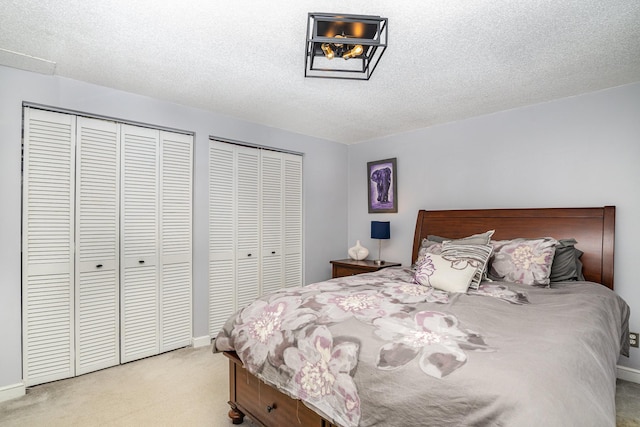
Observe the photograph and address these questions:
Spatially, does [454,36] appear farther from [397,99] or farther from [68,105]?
[68,105]

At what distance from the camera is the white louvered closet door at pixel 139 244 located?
2.86m

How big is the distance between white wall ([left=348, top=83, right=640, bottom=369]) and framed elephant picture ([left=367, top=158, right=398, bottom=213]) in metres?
0.08

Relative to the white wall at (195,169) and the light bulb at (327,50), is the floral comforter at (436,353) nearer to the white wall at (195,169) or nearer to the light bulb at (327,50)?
the light bulb at (327,50)

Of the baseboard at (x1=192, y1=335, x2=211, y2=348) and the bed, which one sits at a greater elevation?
the bed

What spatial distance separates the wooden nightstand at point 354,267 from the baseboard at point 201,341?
1.68 metres

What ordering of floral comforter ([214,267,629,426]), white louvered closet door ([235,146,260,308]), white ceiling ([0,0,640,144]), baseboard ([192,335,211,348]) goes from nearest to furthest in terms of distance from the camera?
floral comforter ([214,267,629,426]) → white ceiling ([0,0,640,144]) → baseboard ([192,335,211,348]) → white louvered closet door ([235,146,260,308])

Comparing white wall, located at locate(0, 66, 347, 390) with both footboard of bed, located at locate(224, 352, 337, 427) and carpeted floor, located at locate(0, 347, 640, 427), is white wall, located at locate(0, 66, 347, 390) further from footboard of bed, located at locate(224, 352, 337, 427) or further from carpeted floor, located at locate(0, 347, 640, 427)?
footboard of bed, located at locate(224, 352, 337, 427)

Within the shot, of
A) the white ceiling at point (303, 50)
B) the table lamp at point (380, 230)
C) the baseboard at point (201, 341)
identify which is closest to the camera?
the white ceiling at point (303, 50)

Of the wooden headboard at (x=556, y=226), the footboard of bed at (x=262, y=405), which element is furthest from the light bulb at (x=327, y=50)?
the wooden headboard at (x=556, y=226)

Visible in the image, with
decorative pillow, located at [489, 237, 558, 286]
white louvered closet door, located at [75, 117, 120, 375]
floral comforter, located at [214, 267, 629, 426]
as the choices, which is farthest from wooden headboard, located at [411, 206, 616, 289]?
white louvered closet door, located at [75, 117, 120, 375]

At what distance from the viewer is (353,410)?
1286 millimetres

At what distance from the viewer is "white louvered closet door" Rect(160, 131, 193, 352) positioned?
10.1 ft

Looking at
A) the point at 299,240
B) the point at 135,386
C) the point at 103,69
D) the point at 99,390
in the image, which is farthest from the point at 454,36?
the point at 99,390

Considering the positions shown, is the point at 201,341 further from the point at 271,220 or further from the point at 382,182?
the point at 382,182
